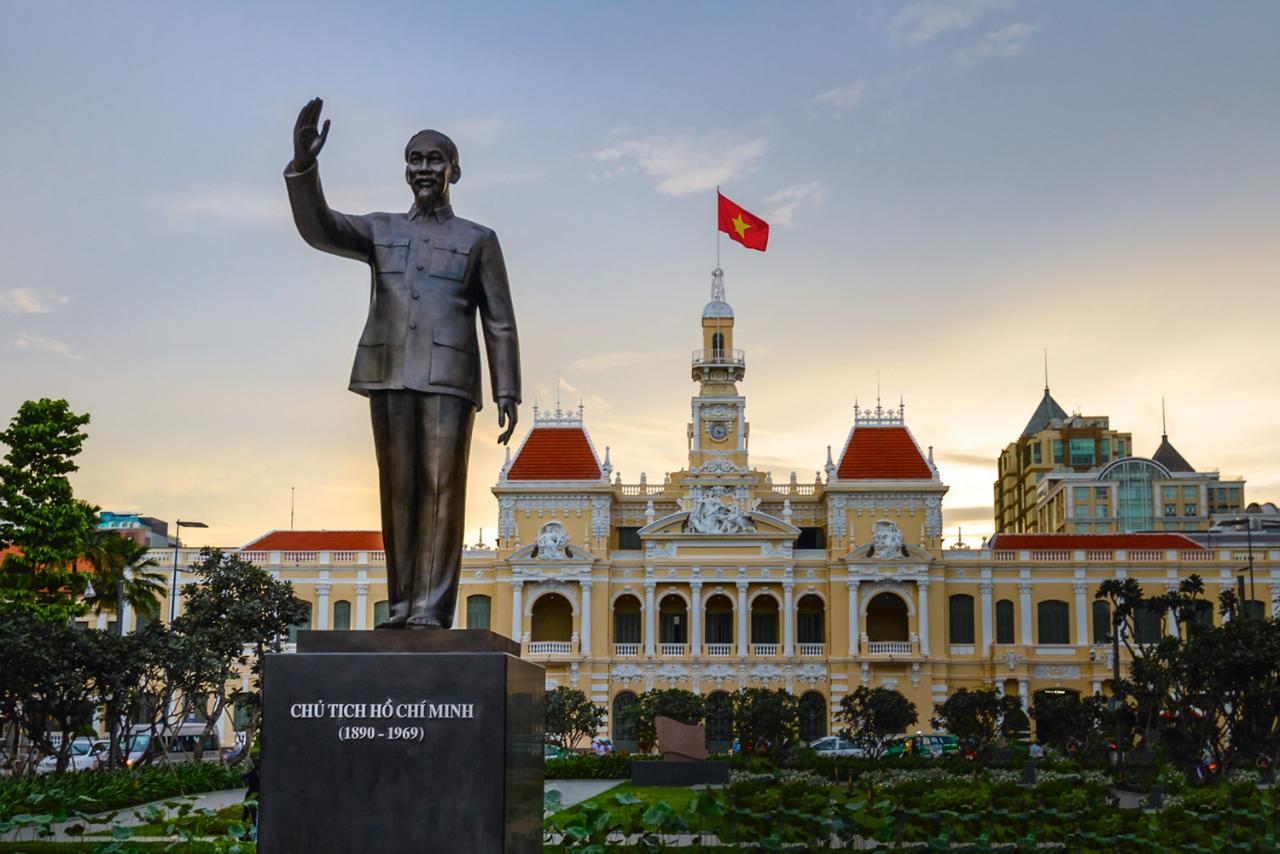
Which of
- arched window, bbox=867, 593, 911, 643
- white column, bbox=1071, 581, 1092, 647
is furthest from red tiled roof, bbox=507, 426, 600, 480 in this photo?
white column, bbox=1071, 581, 1092, 647

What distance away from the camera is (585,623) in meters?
57.7

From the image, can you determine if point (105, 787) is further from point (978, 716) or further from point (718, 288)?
point (718, 288)

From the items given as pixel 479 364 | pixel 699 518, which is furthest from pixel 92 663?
pixel 699 518

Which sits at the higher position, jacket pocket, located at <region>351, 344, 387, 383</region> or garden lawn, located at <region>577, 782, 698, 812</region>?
jacket pocket, located at <region>351, 344, 387, 383</region>

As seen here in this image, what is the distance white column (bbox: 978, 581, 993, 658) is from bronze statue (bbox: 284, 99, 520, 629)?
171 ft

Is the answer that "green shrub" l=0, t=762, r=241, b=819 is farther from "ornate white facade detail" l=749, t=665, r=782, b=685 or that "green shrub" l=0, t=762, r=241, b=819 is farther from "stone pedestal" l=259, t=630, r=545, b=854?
"ornate white facade detail" l=749, t=665, r=782, b=685

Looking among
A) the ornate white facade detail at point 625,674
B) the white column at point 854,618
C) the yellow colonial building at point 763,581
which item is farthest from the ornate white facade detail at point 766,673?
the ornate white facade detail at point 625,674

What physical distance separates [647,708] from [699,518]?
1091 centimetres

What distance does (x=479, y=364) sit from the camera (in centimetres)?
920

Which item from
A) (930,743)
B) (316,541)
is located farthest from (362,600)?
(930,743)

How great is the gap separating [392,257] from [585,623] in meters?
49.5

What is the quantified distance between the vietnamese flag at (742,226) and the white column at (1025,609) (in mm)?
17800

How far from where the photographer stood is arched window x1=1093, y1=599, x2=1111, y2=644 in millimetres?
58750

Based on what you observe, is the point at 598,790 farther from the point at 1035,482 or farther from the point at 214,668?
the point at 1035,482
